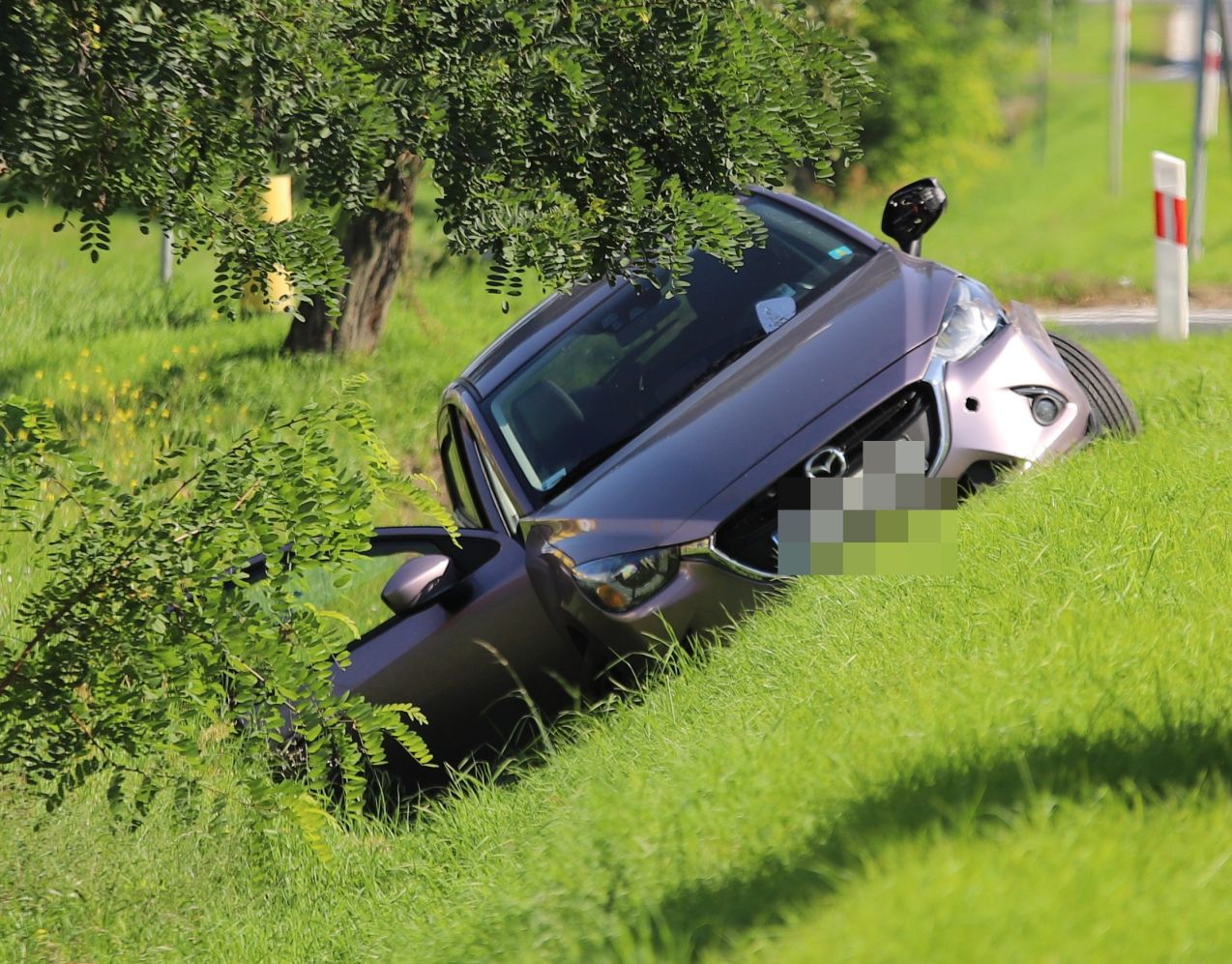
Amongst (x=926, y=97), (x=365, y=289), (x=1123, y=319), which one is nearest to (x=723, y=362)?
(x=365, y=289)

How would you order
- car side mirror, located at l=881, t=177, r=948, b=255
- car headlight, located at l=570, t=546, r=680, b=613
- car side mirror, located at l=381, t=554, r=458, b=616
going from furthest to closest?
car side mirror, located at l=881, t=177, r=948, b=255 < car side mirror, located at l=381, t=554, r=458, b=616 < car headlight, located at l=570, t=546, r=680, b=613

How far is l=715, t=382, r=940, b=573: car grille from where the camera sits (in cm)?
477

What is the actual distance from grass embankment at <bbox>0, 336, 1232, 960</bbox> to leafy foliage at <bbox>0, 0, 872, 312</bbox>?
1.31 m

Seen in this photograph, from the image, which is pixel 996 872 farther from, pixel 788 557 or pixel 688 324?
pixel 688 324

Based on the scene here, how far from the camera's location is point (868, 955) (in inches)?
95.1

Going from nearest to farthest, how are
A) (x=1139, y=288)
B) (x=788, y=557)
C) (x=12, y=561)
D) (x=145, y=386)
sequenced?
(x=788, y=557) → (x=12, y=561) → (x=145, y=386) → (x=1139, y=288)

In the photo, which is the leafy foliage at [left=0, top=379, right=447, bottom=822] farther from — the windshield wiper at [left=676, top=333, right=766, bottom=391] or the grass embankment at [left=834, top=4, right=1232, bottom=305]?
the grass embankment at [left=834, top=4, right=1232, bottom=305]

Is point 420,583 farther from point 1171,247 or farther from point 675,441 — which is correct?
point 1171,247

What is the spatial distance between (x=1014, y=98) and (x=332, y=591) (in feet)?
231

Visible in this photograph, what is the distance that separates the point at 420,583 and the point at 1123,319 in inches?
313

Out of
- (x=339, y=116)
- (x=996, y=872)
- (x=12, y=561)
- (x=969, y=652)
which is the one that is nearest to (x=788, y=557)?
(x=969, y=652)

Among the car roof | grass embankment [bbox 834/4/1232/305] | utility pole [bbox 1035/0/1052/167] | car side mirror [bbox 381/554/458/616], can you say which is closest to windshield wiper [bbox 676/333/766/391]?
the car roof

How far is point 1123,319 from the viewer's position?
11.5 m

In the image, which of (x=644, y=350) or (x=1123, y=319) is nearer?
(x=644, y=350)
